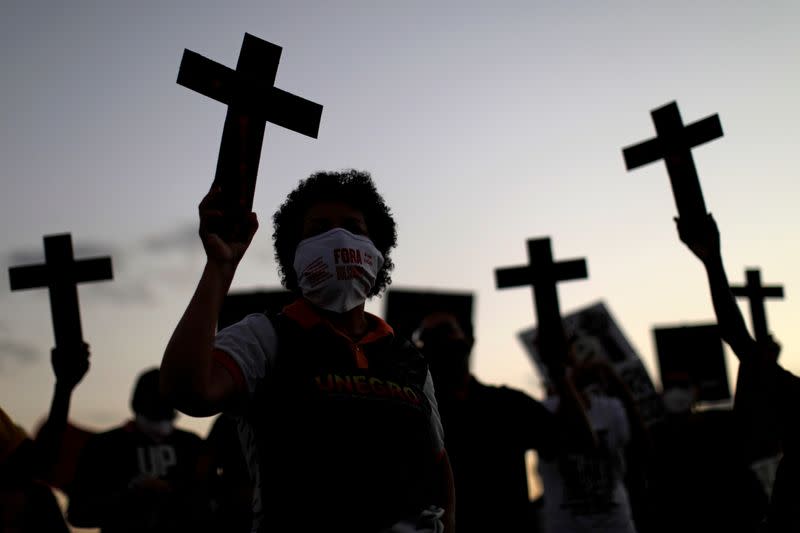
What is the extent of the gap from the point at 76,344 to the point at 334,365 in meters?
3.18

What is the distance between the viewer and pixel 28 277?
18.9 ft

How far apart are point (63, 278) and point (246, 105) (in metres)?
3.06

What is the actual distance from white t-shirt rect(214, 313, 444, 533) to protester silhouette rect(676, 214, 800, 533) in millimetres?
1648

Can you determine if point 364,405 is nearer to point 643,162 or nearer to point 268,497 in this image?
point 268,497

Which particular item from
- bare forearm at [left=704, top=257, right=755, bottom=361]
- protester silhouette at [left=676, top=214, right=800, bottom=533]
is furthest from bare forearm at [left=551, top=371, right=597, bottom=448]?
bare forearm at [left=704, top=257, right=755, bottom=361]

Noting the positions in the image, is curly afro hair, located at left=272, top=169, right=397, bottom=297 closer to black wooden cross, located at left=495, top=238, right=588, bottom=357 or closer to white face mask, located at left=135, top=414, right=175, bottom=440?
black wooden cross, located at left=495, top=238, right=588, bottom=357

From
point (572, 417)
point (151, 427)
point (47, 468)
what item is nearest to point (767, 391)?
point (572, 417)

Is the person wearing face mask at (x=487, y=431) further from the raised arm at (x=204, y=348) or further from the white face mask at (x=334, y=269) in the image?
the raised arm at (x=204, y=348)

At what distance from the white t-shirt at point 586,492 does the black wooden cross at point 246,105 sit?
3754mm

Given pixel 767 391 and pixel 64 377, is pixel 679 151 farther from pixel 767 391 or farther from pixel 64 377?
pixel 64 377

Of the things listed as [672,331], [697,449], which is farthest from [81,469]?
[672,331]

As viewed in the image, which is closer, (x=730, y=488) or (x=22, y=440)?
(x=22, y=440)

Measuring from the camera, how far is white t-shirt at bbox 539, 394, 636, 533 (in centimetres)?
611

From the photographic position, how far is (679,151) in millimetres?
5238
